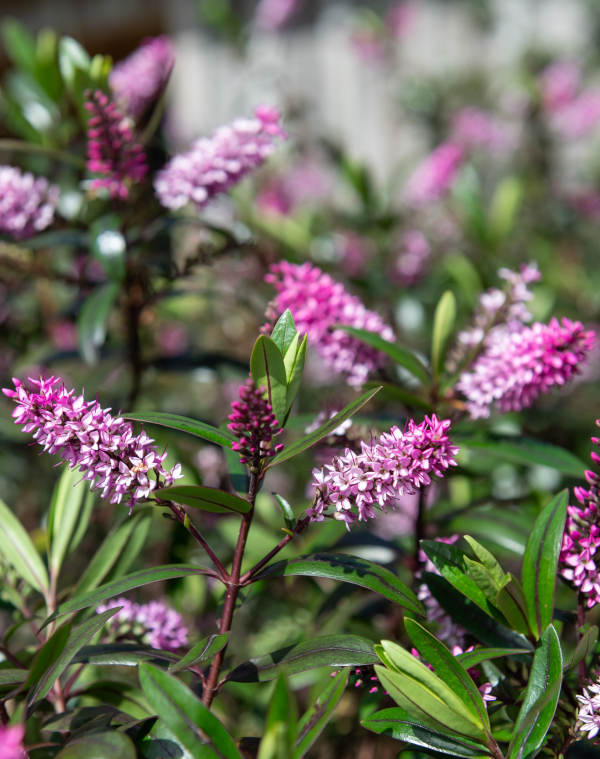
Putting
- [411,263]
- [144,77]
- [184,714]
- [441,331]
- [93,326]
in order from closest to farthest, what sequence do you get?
[184,714], [441,331], [93,326], [144,77], [411,263]

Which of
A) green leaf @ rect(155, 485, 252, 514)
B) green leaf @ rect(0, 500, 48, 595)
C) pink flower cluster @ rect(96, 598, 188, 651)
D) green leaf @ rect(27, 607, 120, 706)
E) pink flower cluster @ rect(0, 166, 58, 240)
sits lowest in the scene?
pink flower cluster @ rect(96, 598, 188, 651)

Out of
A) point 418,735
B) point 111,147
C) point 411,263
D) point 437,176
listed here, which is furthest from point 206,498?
point 437,176

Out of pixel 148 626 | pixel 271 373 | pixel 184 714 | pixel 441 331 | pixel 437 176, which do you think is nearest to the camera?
pixel 184 714

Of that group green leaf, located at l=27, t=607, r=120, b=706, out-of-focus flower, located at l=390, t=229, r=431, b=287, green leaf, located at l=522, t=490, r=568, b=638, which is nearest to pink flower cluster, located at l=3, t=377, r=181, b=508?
green leaf, located at l=27, t=607, r=120, b=706

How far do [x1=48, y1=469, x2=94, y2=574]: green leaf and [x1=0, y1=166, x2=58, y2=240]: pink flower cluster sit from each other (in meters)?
0.42

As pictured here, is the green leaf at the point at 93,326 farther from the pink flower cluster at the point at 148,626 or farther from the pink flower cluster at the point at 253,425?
the pink flower cluster at the point at 253,425

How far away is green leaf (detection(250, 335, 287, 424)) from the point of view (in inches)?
24.4

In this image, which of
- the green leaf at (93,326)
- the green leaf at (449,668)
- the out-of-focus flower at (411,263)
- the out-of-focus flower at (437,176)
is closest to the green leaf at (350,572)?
the green leaf at (449,668)

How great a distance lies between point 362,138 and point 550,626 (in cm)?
361

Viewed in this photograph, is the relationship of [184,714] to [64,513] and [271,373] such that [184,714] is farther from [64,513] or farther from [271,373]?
[64,513]

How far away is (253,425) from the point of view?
59cm

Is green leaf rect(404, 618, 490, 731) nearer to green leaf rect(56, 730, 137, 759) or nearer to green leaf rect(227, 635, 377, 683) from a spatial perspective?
green leaf rect(227, 635, 377, 683)

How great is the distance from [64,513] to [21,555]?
72 millimetres

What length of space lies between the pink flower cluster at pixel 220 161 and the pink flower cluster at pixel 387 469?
52 cm
